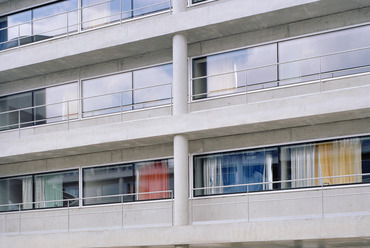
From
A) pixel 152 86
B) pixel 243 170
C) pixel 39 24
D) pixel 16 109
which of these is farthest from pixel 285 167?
pixel 39 24

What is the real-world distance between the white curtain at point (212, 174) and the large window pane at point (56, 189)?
4.19 meters

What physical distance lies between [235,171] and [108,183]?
12.8 feet

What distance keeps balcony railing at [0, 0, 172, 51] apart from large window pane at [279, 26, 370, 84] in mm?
3638

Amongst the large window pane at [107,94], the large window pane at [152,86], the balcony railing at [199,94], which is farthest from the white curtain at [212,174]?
the large window pane at [107,94]

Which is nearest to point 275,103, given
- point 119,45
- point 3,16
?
point 119,45

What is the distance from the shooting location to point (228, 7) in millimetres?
15789

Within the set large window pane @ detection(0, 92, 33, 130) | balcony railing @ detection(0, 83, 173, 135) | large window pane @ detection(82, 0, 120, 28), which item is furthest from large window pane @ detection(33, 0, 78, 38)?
balcony railing @ detection(0, 83, 173, 135)

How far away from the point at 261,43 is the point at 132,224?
571 cm

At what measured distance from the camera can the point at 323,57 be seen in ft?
50.8

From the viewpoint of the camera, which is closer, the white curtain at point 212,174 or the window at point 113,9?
the white curtain at point 212,174

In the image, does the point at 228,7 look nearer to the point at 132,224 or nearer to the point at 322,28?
the point at 322,28

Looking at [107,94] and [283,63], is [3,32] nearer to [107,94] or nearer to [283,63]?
[107,94]

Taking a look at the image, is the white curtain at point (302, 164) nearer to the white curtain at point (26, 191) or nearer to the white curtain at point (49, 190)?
the white curtain at point (49, 190)

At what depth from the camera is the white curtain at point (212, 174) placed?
16375mm
